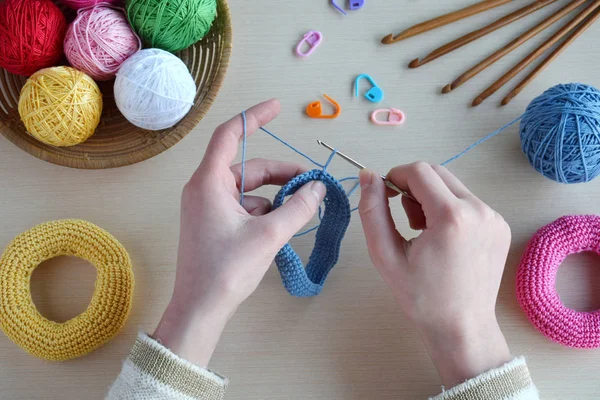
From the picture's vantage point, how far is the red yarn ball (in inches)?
32.9

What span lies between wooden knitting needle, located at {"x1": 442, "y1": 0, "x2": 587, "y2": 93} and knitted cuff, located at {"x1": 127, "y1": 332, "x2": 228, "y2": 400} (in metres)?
0.61

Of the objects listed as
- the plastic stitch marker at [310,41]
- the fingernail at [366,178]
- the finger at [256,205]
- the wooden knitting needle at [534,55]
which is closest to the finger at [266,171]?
the finger at [256,205]

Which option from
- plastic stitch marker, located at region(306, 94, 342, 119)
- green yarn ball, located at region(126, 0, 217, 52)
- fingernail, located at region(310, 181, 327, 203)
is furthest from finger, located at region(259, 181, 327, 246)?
green yarn ball, located at region(126, 0, 217, 52)

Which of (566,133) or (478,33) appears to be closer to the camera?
(566,133)

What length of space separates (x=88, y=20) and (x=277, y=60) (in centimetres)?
31

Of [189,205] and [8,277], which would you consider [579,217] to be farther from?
[8,277]

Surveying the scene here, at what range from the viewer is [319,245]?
86 centimetres

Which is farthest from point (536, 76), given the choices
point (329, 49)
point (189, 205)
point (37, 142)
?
point (37, 142)

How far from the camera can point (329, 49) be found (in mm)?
944

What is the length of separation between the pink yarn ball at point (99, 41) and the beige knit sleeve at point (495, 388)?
702 millimetres

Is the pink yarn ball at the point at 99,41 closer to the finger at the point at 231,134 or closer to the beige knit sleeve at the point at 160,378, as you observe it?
the finger at the point at 231,134

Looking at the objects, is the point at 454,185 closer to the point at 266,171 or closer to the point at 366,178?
the point at 366,178

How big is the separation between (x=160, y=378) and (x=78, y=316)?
0.26 metres

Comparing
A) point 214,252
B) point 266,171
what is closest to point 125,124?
point 266,171
